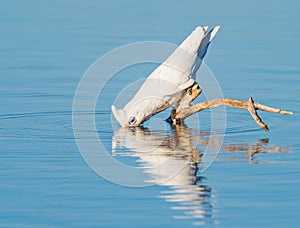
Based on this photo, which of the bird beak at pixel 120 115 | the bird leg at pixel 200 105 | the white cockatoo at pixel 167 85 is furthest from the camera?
the bird beak at pixel 120 115

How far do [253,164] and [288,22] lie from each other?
12.3m

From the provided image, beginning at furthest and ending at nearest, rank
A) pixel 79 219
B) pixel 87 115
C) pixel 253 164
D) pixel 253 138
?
pixel 87 115 → pixel 253 138 → pixel 253 164 → pixel 79 219

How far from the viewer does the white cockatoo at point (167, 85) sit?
44.0ft

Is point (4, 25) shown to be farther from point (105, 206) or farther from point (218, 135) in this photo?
point (105, 206)

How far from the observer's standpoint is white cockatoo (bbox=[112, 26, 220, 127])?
13.4m

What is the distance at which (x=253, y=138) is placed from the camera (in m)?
13.1

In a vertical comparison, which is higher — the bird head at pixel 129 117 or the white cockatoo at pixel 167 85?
the white cockatoo at pixel 167 85

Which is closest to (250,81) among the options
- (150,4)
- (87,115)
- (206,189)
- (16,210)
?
(87,115)

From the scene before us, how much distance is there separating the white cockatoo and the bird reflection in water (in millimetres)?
223

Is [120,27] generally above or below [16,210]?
above

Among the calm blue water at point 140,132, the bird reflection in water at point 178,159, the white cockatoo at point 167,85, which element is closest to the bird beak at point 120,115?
the white cockatoo at point 167,85

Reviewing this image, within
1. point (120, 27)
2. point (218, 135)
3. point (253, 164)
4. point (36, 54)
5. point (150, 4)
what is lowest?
point (253, 164)

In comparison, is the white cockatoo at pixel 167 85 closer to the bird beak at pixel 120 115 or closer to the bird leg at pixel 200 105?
the bird beak at pixel 120 115

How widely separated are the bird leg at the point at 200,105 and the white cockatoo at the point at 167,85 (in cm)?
13
